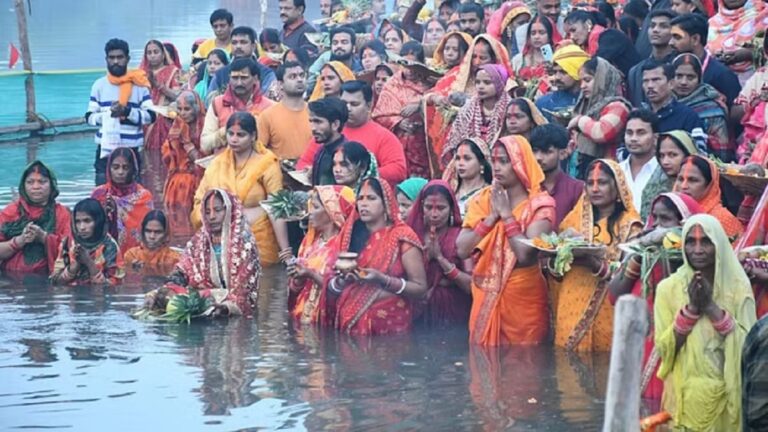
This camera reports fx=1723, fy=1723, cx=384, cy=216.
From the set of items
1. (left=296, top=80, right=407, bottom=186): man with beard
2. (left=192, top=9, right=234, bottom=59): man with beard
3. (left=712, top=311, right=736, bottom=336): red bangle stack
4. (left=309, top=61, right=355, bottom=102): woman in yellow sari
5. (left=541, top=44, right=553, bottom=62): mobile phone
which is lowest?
(left=712, top=311, right=736, bottom=336): red bangle stack

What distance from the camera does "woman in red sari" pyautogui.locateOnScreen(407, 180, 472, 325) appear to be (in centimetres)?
1045

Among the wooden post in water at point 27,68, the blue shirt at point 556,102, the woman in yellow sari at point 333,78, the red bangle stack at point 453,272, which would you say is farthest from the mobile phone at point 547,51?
the wooden post in water at point 27,68

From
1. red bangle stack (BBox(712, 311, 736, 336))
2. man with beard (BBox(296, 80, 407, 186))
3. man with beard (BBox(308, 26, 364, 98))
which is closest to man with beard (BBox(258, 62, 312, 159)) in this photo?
man with beard (BBox(296, 80, 407, 186))

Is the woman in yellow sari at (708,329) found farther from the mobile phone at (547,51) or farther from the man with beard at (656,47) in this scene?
the mobile phone at (547,51)

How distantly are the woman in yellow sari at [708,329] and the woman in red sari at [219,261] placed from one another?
144 inches

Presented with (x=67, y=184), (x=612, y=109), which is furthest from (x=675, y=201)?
(x=67, y=184)

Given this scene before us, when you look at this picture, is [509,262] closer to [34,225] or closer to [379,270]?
[379,270]

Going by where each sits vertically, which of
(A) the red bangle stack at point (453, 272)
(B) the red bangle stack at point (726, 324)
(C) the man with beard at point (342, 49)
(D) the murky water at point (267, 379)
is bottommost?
(D) the murky water at point (267, 379)

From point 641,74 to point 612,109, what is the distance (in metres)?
0.57

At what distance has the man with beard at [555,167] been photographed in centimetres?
1023

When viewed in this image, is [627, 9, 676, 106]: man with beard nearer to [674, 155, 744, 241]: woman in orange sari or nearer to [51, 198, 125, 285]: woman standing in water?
[674, 155, 744, 241]: woman in orange sari

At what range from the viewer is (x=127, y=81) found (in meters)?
15.6

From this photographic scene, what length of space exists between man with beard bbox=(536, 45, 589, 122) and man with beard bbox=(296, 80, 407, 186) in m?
1.15

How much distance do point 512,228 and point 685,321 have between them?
2091 mm
